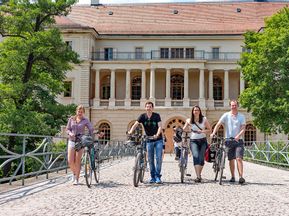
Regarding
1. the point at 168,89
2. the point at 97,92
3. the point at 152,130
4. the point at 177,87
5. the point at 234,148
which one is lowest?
the point at 234,148

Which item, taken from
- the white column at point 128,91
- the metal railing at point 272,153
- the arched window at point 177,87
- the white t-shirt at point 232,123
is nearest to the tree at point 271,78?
the metal railing at point 272,153

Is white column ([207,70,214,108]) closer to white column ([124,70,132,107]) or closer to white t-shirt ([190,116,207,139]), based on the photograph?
white column ([124,70,132,107])

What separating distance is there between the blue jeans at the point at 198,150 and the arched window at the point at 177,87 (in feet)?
142

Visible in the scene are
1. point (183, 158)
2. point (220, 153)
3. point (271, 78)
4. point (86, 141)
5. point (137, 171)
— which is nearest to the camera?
point (137, 171)

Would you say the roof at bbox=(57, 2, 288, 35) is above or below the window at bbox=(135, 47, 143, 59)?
above

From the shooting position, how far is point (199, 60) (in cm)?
5203

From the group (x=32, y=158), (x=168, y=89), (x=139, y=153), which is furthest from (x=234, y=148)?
(x=168, y=89)

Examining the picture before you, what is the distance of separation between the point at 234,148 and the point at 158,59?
40893 millimetres

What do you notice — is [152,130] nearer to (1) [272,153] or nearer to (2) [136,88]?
(1) [272,153]

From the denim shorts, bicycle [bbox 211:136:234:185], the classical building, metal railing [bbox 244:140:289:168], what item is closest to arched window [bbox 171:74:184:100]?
the classical building

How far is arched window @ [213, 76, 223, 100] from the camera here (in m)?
55.7

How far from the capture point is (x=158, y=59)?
173ft

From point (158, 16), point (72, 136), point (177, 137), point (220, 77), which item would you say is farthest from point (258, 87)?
point (158, 16)

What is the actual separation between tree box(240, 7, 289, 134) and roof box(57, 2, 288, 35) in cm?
2358
